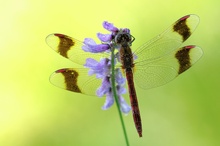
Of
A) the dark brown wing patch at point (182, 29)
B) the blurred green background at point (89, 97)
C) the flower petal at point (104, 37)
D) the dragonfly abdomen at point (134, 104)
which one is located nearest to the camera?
the flower petal at point (104, 37)

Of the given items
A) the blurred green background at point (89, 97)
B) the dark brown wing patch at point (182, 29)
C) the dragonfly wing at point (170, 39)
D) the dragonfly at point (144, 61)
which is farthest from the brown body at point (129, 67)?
the blurred green background at point (89, 97)

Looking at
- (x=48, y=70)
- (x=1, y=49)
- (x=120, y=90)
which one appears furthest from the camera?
(x=1, y=49)

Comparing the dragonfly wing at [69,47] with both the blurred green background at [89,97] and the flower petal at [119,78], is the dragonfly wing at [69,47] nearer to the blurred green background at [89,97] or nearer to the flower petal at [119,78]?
the flower petal at [119,78]

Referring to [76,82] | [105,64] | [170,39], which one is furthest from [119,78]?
[170,39]

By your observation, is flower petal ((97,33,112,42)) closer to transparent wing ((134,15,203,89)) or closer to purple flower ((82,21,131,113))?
purple flower ((82,21,131,113))

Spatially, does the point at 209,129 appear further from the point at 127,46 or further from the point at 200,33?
the point at 127,46

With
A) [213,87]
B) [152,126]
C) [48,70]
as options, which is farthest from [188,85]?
[48,70]
